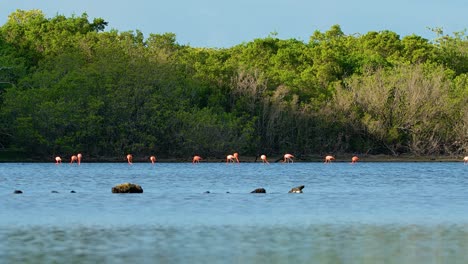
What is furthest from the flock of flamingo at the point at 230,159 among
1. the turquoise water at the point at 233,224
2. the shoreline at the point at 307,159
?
the turquoise water at the point at 233,224

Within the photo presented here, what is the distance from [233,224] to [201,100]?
70879 mm

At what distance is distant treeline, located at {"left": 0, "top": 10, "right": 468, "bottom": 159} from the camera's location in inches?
3492

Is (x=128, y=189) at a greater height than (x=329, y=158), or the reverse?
(x=329, y=158)

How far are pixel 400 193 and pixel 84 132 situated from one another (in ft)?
152

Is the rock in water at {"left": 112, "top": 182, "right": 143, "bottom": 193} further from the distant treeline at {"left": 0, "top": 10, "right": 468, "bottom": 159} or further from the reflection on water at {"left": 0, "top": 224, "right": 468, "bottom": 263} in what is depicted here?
the distant treeline at {"left": 0, "top": 10, "right": 468, "bottom": 159}

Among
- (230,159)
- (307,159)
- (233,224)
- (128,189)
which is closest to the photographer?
(233,224)

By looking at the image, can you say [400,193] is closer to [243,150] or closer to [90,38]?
[243,150]

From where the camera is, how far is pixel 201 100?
98.9m

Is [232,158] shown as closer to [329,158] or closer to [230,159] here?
[230,159]

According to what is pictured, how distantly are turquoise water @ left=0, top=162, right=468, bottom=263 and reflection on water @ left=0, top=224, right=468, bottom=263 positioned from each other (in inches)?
0.9

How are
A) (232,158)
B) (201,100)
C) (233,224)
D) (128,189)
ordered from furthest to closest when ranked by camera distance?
1. (201,100)
2. (232,158)
3. (128,189)
4. (233,224)

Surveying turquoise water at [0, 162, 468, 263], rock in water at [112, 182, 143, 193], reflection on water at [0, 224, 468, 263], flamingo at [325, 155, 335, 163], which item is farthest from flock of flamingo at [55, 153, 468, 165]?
reflection on water at [0, 224, 468, 263]

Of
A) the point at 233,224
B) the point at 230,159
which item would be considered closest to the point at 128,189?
the point at 233,224

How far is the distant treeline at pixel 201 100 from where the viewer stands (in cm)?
8869
